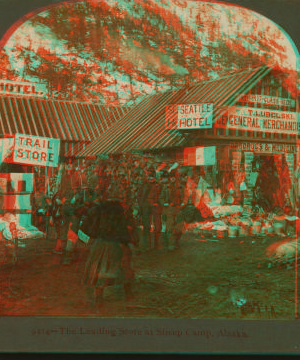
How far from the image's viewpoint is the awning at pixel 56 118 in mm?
3941

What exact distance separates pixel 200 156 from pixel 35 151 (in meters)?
1.57

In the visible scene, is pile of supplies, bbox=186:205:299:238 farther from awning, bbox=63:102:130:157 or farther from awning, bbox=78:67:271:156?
awning, bbox=63:102:130:157

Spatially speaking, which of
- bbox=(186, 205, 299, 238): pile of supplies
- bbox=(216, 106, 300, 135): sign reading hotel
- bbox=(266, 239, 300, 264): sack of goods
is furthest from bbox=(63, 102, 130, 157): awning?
bbox=(266, 239, 300, 264): sack of goods

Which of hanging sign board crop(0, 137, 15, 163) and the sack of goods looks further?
the sack of goods

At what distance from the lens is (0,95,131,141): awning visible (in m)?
3.94

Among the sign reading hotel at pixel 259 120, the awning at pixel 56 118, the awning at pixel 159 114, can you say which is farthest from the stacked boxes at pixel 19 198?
the sign reading hotel at pixel 259 120

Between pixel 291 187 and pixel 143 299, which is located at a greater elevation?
Answer: pixel 291 187

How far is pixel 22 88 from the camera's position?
13.1ft

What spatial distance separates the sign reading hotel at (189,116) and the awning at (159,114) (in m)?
0.05

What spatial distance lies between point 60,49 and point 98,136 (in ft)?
3.04

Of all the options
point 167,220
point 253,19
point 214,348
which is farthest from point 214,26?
point 214,348

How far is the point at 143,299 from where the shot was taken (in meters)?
3.94

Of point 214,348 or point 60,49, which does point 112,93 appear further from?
point 214,348

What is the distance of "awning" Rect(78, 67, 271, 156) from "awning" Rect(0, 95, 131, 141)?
0.37ft
